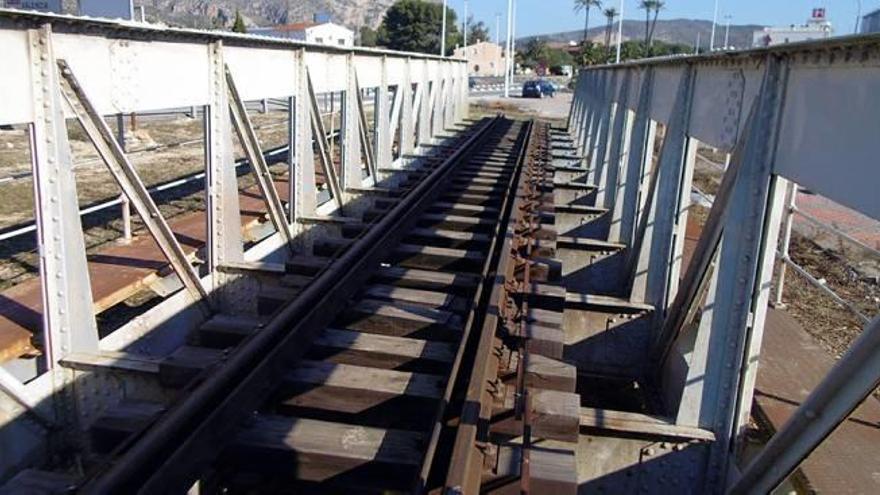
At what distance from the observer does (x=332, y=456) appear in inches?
139

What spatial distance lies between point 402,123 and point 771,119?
10.4m

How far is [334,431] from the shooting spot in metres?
3.75

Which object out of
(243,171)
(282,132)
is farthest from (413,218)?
(282,132)

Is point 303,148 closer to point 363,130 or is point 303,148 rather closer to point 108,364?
point 363,130

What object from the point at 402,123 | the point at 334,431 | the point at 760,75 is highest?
the point at 760,75

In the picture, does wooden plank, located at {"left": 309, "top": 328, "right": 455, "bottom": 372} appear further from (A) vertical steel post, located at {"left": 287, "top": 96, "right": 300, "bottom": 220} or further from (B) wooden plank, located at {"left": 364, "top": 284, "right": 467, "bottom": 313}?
(A) vertical steel post, located at {"left": 287, "top": 96, "right": 300, "bottom": 220}

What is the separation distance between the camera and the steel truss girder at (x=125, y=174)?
4.46 m

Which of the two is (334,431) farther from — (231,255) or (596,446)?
(231,255)

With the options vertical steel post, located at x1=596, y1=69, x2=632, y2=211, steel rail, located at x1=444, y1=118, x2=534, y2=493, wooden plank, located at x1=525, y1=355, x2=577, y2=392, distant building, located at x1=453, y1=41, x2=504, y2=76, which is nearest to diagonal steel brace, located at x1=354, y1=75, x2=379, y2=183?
Result: vertical steel post, located at x1=596, y1=69, x2=632, y2=211

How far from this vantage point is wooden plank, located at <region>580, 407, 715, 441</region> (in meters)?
4.41

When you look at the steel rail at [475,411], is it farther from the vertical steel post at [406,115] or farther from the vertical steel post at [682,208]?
the vertical steel post at [406,115]

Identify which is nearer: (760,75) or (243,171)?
(760,75)

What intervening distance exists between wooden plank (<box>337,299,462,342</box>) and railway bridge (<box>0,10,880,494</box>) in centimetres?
2

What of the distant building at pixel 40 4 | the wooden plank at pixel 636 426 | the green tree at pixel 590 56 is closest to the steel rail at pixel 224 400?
the wooden plank at pixel 636 426
